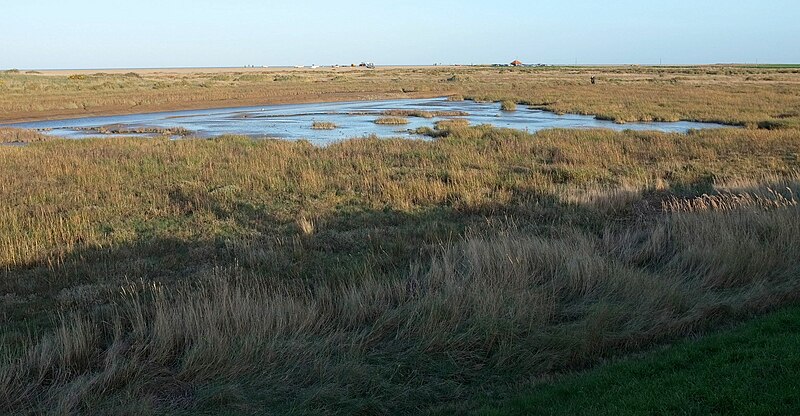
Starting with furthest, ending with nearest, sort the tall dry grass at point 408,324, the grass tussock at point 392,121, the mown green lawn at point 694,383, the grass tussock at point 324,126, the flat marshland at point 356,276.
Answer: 1. the grass tussock at point 392,121
2. the grass tussock at point 324,126
3. the flat marshland at point 356,276
4. the tall dry grass at point 408,324
5. the mown green lawn at point 694,383

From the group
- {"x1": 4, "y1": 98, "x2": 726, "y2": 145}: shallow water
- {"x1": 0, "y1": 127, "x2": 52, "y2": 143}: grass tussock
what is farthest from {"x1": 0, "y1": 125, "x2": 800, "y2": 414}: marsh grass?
{"x1": 4, "y1": 98, "x2": 726, "y2": 145}: shallow water

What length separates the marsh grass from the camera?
261 inches

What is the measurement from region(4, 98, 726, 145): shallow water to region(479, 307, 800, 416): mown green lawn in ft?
74.1

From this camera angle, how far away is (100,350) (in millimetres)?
7160

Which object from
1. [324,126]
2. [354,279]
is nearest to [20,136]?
[324,126]

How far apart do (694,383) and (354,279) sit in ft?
15.6

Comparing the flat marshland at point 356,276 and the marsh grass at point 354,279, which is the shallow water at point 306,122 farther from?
the marsh grass at point 354,279

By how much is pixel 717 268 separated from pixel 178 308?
6.77 m

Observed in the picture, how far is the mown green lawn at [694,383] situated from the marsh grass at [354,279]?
2.62 ft

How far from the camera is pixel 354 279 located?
9.30 metres

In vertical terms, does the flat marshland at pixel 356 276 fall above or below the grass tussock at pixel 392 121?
above

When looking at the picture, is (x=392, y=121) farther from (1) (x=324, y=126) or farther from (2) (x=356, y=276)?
(2) (x=356, y=276)

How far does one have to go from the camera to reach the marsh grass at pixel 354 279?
664 centimetres

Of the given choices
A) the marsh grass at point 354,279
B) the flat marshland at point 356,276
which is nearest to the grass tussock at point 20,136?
the flat marshland at point 356,276
